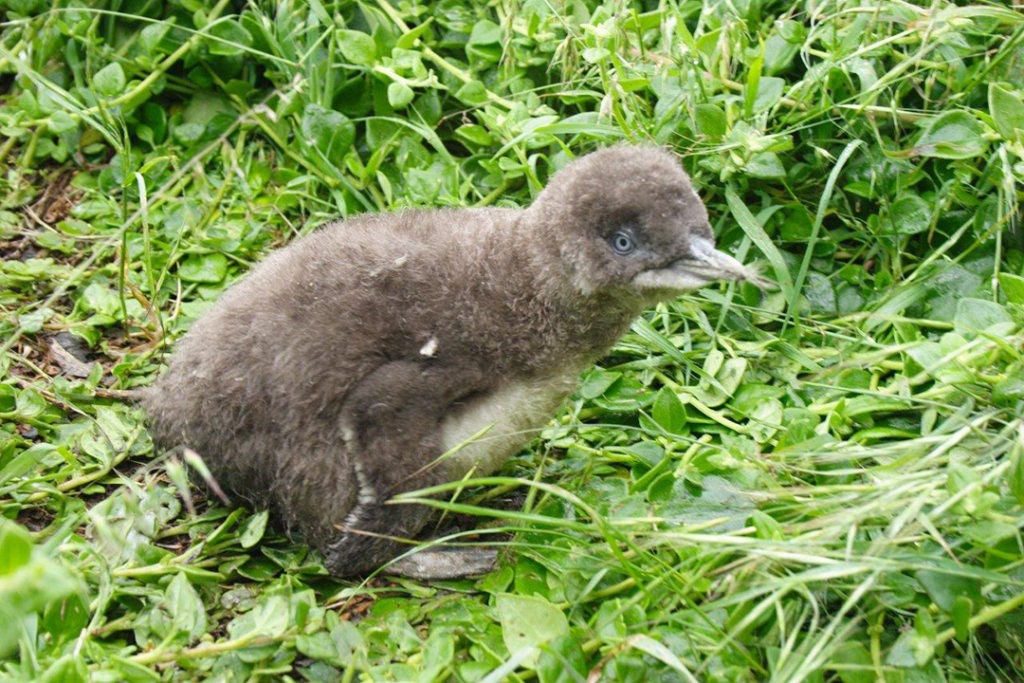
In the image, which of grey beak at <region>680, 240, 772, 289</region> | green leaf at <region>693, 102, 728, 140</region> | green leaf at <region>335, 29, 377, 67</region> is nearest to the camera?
grey beak at <region>680, 240, 772, 289</region>

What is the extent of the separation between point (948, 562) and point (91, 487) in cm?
255

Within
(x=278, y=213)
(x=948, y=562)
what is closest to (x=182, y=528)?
(x=278, y=213)

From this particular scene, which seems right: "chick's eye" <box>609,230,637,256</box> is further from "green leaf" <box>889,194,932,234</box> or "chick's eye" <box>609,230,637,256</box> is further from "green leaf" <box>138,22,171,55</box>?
"green leaf" <box>138,22,171,55</box>

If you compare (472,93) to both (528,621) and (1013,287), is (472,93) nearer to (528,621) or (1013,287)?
(1013,287)

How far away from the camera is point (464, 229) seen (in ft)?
11.8

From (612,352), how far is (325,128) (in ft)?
4.83

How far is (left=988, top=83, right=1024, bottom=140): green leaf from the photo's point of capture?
380cm

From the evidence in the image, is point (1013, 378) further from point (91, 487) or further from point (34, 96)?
point (34, 96)

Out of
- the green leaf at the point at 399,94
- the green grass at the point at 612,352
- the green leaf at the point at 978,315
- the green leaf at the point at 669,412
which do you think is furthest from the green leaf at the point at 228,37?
the green leaf at the point at 978,315

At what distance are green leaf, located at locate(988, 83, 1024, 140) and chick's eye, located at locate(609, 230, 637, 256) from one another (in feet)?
4.59

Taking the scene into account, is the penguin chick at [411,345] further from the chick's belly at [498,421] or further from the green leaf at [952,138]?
the green leaf at [952,138]

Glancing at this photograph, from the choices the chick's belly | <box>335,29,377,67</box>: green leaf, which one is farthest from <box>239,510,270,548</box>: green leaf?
<box>335,29,377,67</box>: green leaf

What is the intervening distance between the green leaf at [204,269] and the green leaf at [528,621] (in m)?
2.00

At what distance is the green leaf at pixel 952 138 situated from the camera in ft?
13.2
